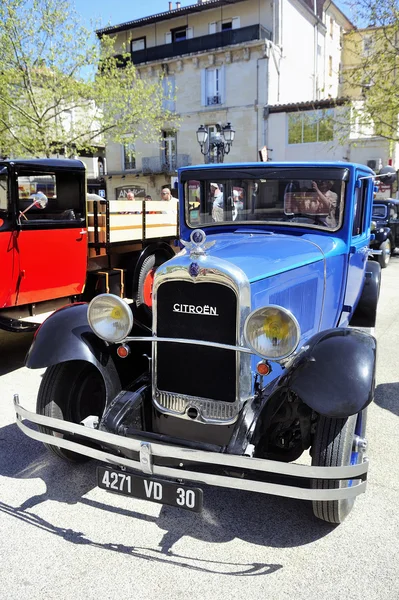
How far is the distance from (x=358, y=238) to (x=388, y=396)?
1.41 m

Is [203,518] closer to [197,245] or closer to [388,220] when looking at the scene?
[197,245]

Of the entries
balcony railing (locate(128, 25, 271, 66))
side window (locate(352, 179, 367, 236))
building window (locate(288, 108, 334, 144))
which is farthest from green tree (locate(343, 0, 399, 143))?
side window (locate(352, 179, 367, 236))

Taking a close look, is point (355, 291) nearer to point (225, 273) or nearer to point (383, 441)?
point (383, 441)

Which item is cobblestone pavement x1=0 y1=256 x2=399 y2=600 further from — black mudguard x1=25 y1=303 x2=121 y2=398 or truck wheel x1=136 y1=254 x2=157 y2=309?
truck wheel x1=136 y1=254 x2=157 y2=309

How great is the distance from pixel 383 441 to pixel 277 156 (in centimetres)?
2063

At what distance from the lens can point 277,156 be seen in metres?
22.6

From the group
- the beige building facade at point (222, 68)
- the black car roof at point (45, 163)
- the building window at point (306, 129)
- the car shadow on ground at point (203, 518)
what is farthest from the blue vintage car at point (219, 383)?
the beige building facade at point (222, 68)

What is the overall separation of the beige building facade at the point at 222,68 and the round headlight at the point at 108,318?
19911mm

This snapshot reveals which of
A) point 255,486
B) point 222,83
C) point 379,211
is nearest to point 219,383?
point 255,486

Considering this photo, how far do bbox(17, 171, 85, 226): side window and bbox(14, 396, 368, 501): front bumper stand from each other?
11.8ft

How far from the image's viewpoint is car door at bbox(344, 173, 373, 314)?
4.08m

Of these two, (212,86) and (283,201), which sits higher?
(212,86)

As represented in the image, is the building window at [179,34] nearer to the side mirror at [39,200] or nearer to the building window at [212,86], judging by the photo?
the building window at [212,86]

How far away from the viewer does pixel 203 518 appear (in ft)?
8.91
